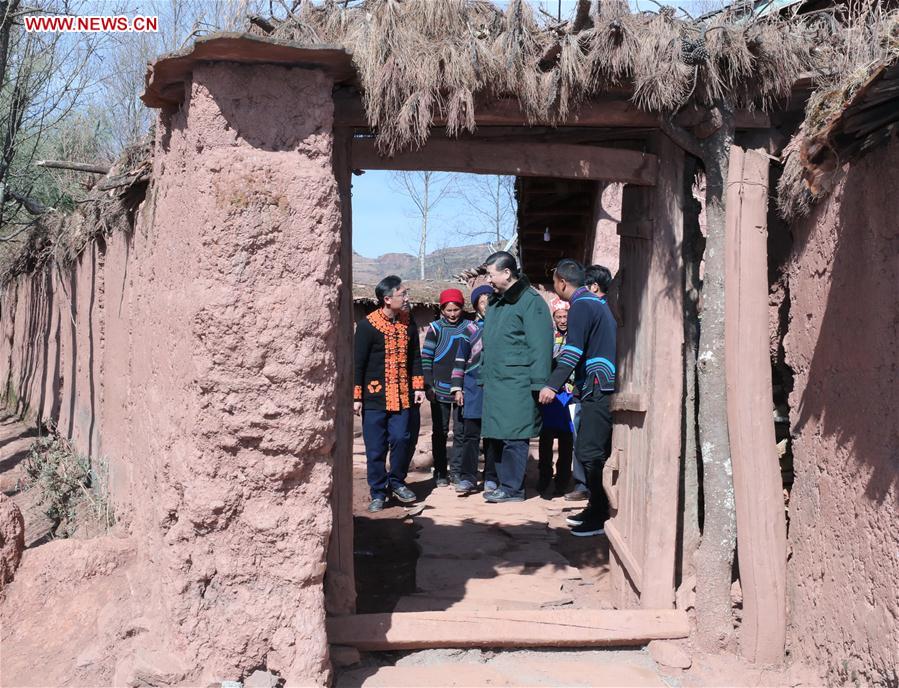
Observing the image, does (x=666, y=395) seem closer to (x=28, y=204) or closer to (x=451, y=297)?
(x=451, y=297)

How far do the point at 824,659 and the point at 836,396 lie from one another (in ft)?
3.60

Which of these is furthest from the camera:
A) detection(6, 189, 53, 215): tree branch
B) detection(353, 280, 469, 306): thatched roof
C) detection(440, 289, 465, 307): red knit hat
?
detection(353, 280, 469, 306): thatched roof

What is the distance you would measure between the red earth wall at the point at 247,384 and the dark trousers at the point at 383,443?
122 inches

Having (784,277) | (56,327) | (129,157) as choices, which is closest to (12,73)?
(56,327)

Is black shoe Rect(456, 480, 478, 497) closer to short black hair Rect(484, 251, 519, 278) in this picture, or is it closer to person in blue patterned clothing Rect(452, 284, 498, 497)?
person in blue patterned clothing Rect(452, 284, 498, 497)

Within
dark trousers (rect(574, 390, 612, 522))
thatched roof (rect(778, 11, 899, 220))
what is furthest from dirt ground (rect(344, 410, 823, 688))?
thatched roof (rect(778, 11, 899, 220))

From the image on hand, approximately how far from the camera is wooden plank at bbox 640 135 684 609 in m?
4.16

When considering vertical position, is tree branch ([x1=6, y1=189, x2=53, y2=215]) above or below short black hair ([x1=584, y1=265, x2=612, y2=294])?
above

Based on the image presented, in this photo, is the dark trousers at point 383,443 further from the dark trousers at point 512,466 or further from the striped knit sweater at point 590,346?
the striped knit sweater at point 590,346

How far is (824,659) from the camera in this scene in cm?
347

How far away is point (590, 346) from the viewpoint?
5.92 m

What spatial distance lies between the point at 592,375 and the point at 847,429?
2655 mm

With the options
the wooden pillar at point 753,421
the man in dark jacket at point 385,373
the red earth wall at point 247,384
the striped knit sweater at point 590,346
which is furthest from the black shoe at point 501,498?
the red earth wall at point 247,384

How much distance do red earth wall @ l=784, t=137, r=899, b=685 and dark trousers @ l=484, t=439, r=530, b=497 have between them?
2849 mm
